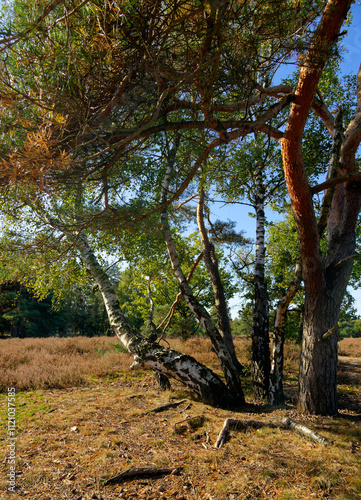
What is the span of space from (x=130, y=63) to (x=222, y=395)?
610 cm

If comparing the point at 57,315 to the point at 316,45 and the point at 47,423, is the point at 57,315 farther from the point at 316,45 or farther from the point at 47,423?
the point at 316,45

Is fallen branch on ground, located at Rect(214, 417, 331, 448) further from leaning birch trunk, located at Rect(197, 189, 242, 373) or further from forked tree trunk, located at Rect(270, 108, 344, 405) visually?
leaning birch trunk, located at Rect(197, 189, 242, 373)

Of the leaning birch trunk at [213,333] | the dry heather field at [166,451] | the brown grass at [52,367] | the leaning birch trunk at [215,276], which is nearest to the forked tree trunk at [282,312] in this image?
the dry heather field at [166,451]

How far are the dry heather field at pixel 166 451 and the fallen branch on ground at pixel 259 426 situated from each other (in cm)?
10

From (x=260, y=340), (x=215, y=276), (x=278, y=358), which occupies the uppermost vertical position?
(x=215, y=276)

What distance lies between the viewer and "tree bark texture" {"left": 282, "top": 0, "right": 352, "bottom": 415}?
450 cm

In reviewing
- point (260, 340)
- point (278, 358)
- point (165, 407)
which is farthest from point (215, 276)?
point (165, 407)

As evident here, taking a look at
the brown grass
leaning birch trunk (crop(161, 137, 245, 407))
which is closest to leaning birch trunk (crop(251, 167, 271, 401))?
leaning birch trunk (crop(161, 137, 245, 407))

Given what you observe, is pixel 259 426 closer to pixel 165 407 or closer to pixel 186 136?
pixel 165 407

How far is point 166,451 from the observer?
12.6 ft

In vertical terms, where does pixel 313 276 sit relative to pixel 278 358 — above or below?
above

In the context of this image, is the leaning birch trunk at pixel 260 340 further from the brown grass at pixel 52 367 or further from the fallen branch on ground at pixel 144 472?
the brown grass at pixel 52 367

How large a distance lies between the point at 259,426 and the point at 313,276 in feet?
8.95

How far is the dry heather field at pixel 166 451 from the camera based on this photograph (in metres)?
2.96
